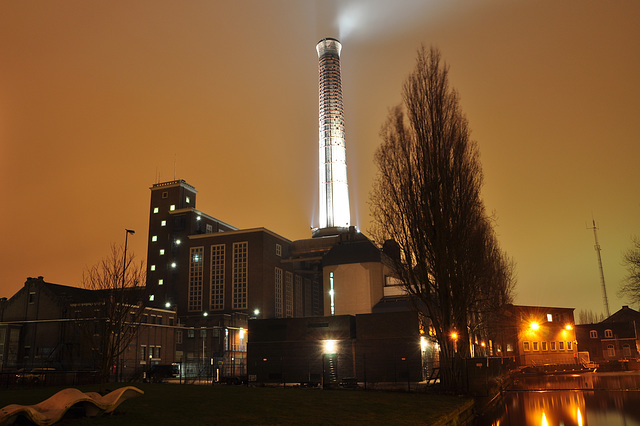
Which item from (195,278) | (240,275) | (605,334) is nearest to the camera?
(240,275)

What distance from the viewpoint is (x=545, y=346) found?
76.4m

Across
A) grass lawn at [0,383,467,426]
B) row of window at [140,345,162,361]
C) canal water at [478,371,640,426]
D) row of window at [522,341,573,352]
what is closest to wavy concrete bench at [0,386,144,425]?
grass lawn at [0,383,467,426]

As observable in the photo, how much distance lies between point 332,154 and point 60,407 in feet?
339

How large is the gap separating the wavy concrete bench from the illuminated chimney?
9438 centimetres

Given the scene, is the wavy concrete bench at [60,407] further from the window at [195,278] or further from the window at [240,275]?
the window at [195,278]

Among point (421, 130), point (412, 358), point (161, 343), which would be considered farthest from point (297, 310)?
point (421, 130)

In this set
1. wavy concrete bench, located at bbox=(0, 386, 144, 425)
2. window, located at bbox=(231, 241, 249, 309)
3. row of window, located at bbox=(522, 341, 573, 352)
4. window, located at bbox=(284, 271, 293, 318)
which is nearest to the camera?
wavy concrete bench, located at bbox=(0, 386, 144, 425)

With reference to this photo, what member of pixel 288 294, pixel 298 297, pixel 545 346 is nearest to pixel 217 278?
pixel 288 294

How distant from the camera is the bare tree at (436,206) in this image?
27844 millimetres

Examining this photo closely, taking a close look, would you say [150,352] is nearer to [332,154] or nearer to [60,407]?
[60,407]

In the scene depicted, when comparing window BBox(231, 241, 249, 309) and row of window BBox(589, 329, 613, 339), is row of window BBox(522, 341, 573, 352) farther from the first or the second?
window BBox(231, 241, 249, 309)

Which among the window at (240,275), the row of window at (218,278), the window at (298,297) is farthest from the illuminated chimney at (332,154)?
the row of window at (218,278)

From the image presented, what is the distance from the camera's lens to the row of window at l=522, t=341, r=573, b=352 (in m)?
75.3

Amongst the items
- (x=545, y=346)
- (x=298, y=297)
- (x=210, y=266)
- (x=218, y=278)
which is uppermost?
(x=210, y=266)
